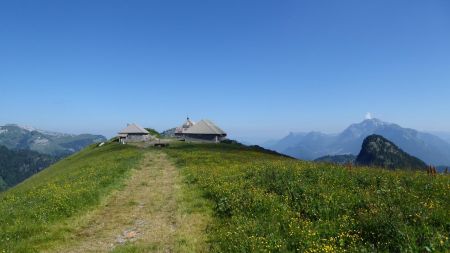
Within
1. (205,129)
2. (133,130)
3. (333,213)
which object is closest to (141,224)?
(333,213)

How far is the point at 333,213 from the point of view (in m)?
14.3

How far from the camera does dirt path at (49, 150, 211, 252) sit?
1416 centimetres

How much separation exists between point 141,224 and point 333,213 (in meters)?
8.49

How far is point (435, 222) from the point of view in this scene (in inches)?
446

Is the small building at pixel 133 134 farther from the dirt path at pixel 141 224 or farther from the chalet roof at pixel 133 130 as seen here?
the dirt path at pixel 141 224

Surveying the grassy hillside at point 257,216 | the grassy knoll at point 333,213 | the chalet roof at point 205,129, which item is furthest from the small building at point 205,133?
the grassy knoll at point 333,213

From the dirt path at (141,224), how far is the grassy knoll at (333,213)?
50.1 inches

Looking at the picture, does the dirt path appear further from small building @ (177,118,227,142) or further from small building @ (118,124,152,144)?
small building @ (118,124,152,144)

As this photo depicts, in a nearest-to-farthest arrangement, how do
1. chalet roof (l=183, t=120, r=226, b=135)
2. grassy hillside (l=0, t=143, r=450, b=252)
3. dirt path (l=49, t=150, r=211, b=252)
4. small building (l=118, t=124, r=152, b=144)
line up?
grassy hillside (l=0, t=143, r=450, b=252)
dirt path (l=49, t=150, r=211, b=252)
chalet roof (l=183, t=120, r=226, b=135)
small building (l=118, t=124, r=152, b=144)

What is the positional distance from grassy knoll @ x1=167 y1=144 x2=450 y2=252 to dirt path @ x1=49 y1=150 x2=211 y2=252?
1274mm

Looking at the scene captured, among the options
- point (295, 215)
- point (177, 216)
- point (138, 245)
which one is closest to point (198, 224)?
point (177, 216)

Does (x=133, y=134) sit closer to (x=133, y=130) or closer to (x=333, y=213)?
(x=133, y=130)

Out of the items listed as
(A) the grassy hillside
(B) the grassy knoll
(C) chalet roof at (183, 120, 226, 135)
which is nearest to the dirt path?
(A) the grassy hillside

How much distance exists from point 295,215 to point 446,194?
5.71 m
